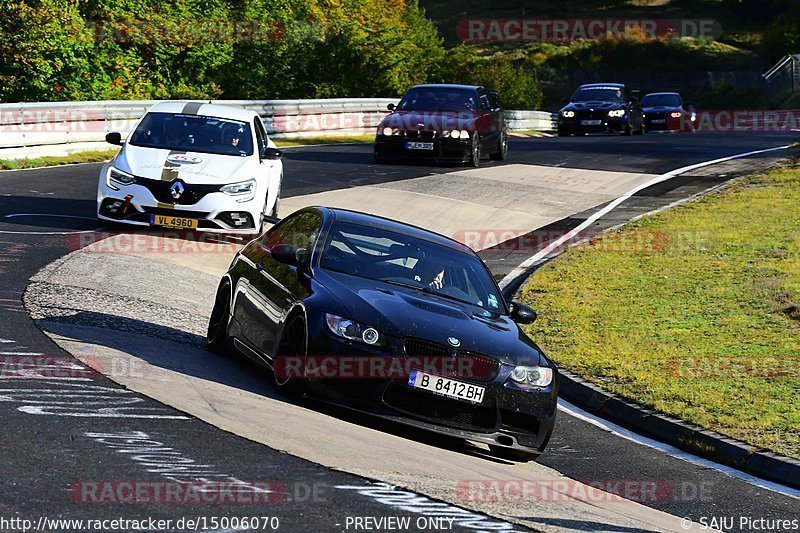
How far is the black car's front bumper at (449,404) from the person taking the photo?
27.8ft

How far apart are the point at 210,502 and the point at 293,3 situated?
50.5m

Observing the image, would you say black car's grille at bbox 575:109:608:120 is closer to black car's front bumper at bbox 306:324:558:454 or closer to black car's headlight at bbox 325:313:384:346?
black car's front bumper at bbox 306:324:558:454

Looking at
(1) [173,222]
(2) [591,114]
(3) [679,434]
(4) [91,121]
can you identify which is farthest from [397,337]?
(2) [591,114]

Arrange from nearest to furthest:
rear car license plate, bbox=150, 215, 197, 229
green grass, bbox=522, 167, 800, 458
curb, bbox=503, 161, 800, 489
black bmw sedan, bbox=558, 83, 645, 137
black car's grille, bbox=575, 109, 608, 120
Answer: curb, bbox=503, 161, 800, 489, green grass, bbox=522, 167, 800, 458, rear car license plate, bbox=150, 215, 197, 229, black bmw sedan, bbox=558, 83, 645, 137, black car's grille, bbox=575, 109, 608, 120

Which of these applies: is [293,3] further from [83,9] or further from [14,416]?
[14,416]

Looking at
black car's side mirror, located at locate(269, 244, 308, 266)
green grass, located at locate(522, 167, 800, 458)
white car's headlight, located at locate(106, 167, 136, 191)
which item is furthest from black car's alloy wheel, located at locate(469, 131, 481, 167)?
black car's side mirror, located at locate(269, 244, 308, 266)

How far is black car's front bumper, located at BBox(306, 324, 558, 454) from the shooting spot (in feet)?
27.8

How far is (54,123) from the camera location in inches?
1019

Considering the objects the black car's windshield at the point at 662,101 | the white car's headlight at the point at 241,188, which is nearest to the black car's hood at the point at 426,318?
the white car's headlight at the point at 241,188

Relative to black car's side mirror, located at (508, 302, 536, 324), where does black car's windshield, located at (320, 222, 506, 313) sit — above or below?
above

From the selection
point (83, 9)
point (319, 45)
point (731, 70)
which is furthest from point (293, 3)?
point (731, 70)

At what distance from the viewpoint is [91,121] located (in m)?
27.1

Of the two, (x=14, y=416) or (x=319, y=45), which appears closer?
(x=14, y=416)

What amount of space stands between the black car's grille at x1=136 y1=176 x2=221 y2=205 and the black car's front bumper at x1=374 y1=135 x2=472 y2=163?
1140cm
